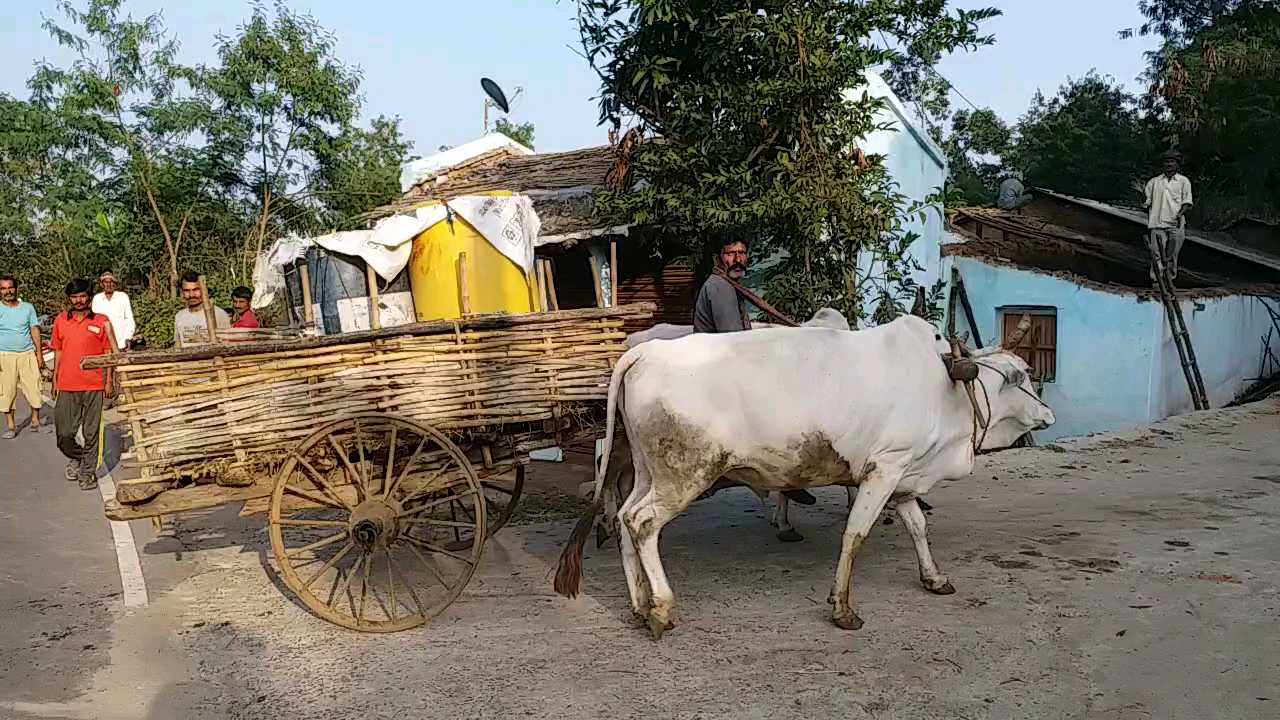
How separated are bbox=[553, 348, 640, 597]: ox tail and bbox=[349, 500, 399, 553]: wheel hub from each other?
963 millimetres

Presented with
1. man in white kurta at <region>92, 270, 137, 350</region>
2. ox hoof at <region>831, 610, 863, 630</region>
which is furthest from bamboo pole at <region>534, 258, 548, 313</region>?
man in white kurta at <region>92, 270, 137, 350</region>

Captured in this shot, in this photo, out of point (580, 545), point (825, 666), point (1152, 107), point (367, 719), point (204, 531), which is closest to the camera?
point (367, 719)

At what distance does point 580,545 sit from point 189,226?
15.9 meters

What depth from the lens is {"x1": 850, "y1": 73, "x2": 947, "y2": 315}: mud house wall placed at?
1211cm

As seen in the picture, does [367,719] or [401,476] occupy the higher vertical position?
[401,476]

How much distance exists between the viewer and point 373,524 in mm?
5383

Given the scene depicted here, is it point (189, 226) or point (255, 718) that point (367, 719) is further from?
point (189, 226)

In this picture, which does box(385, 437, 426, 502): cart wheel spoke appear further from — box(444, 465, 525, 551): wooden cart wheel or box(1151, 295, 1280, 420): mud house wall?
box(1151, 295, 1280, 420): mud house wall

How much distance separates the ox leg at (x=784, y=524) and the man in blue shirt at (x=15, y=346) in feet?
27.5

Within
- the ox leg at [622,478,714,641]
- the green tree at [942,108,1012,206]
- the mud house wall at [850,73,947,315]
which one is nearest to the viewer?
the ox leg at [622,478,714,641]

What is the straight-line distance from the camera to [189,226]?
751 inches

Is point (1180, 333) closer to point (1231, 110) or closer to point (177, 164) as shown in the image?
point (1231, 110)

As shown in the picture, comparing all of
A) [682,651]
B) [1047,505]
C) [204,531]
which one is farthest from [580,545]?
[1047,505]

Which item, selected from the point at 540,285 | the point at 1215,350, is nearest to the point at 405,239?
the point at 540,285
